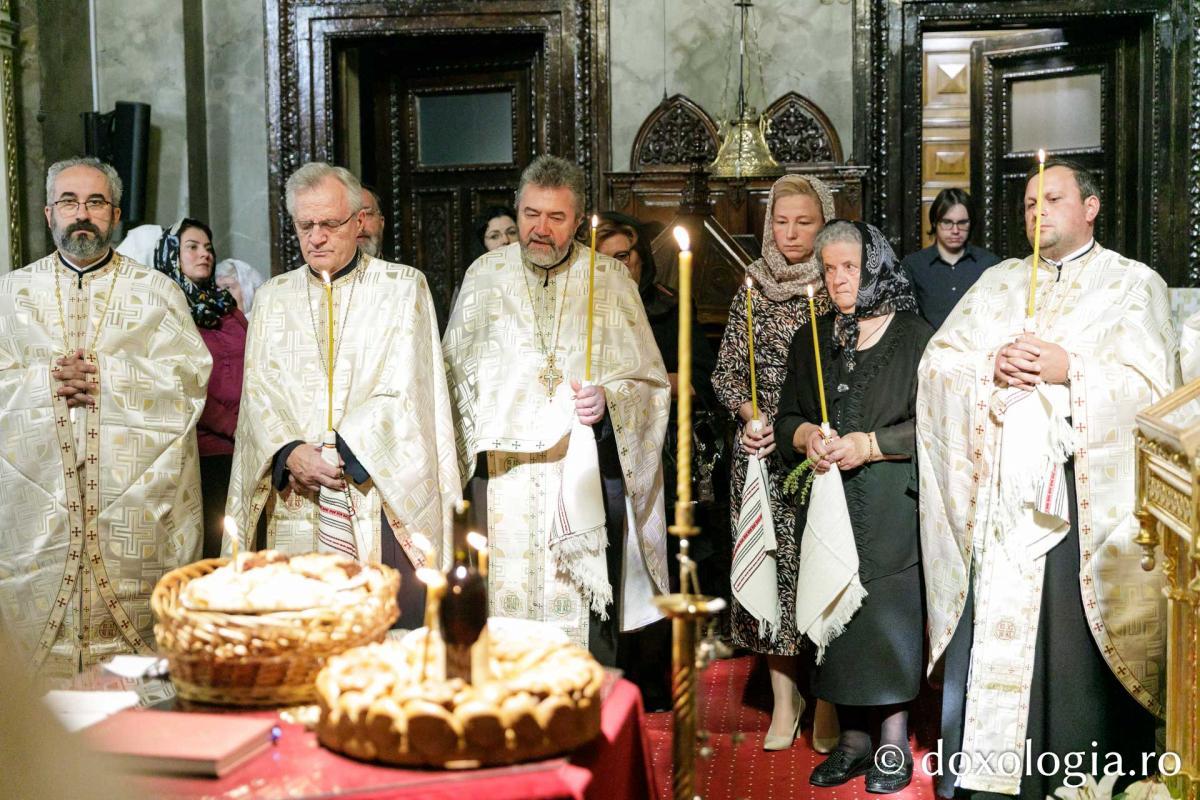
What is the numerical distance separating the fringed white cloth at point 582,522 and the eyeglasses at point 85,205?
5.56ft

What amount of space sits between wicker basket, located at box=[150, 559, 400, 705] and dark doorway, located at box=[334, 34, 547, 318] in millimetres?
6012

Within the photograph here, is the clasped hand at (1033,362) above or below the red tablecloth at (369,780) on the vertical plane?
above

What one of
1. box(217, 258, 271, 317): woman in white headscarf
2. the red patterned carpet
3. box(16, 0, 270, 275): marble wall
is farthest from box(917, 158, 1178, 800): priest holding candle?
box(16, 0, 270, 275): marble wall

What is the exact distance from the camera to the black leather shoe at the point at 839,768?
13.2ft

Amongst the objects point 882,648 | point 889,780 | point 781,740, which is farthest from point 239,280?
point 889,780

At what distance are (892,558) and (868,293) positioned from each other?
82 cm

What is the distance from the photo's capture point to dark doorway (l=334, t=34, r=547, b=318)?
8.11 metres

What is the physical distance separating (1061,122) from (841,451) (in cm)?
476

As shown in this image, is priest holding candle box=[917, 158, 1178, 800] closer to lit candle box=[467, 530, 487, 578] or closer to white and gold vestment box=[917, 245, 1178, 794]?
white and gold vestment box=[917, 245, 1178, 794]

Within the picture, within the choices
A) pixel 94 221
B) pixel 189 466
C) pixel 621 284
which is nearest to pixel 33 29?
pixel 94 221

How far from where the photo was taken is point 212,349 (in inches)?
204

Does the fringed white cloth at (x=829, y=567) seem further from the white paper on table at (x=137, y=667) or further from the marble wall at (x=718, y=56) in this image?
the marble wall at (x=718, y=56)

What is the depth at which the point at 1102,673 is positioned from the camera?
3.66 m

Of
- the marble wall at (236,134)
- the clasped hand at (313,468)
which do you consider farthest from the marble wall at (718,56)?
the clasped hand at (313,468)
